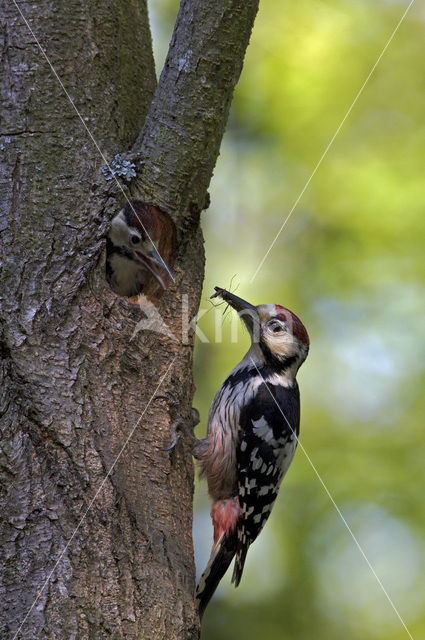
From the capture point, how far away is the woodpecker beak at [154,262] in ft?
Answer: 10.5

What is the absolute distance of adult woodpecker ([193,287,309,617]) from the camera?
3.53 meters

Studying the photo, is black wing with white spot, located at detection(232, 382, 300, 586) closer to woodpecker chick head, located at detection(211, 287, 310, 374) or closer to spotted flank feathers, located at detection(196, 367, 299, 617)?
spotted flank feathers, located at detection(196, 367, 299, 617)

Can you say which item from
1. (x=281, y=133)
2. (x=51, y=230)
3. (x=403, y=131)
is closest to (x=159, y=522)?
(x=51, y=230)

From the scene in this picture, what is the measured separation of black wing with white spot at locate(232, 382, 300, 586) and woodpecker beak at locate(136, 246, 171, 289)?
0.87 metres

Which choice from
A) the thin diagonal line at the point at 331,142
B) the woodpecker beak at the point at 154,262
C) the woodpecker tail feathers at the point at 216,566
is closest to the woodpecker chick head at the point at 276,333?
the woodpecker beak at the point at 154,262

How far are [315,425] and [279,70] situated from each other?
246cm

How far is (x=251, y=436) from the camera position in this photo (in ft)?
11.8

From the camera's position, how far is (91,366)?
2467 mm

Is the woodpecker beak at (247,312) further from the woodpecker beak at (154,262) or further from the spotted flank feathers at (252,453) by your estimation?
the woodpecker beak at (154,262)

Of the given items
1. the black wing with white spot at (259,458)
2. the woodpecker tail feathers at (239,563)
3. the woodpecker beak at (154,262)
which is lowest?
the woodpecker tail feathers at (239,563)

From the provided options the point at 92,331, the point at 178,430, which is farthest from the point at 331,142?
the point at 92,331

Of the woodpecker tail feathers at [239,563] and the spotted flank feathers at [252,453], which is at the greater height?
the spotted flank feathers at [252,453]

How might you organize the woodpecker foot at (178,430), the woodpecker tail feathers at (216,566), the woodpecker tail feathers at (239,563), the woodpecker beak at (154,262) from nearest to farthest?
the woodpecker foot at (178,430) < the woodpecker tail feathers at (216,566) < the woodpecker beak at (154,262) < the woodpecker tail feathers at (239,563)

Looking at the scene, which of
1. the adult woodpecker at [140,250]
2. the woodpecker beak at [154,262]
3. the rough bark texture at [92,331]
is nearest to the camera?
the rough bark texture at [92,331]
